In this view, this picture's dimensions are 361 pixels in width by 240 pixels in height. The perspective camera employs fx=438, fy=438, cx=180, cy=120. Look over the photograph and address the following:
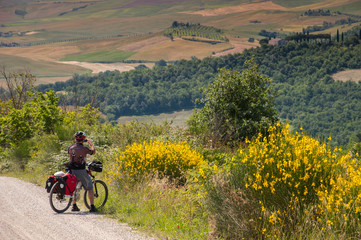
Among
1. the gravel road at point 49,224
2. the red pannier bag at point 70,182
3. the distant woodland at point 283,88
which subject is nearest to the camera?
the gravel road at point 49,224

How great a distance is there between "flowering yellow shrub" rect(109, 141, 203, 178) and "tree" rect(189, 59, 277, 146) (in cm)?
507

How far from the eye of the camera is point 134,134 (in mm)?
19438

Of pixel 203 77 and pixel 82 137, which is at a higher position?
pixel 82 137

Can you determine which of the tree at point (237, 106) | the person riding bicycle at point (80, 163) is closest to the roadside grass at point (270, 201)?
the person riding bicycle at point (80, 163)

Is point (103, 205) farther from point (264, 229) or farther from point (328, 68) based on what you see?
point (328, 68)

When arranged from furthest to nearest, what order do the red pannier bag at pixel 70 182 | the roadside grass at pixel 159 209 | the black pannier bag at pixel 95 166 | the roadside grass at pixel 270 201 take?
the black pannier bag at pixel 95 166 → the red pannier bag at pixel 70 182 → the roadside grass at pixel 159 209 → the roadside grass at pixel 270 201

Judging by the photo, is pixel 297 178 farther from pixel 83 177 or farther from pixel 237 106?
pixel 237 106

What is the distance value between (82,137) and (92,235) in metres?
2.99

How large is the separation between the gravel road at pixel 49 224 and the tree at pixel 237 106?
27.5 feet

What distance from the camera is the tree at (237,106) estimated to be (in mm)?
17875

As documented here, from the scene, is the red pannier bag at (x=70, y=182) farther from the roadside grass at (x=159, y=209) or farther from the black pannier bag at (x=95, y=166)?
the roadside grass at (x=159, y=209)

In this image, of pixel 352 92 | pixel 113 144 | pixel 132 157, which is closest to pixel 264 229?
pixel 132 157

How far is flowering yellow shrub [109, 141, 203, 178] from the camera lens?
12.1 metres

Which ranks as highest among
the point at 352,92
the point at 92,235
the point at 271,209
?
the point at 271,209
